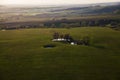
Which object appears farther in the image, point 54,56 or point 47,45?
point 47,45

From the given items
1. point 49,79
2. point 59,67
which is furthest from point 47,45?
point 49,79

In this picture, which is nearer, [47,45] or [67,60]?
[67,60]

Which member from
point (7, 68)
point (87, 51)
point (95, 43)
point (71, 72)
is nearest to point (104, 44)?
point (95, 43)

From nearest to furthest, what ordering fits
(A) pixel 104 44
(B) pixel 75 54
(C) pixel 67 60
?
1. (C) pixel 67 60
2. (B) pixel 75 54
3. (A) pixel 104 44

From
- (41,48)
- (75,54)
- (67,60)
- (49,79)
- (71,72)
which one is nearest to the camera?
(49,79)

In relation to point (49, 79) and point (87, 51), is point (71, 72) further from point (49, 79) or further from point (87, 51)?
point (87, 51)

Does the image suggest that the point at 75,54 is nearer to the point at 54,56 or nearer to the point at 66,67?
the point at 54,56
